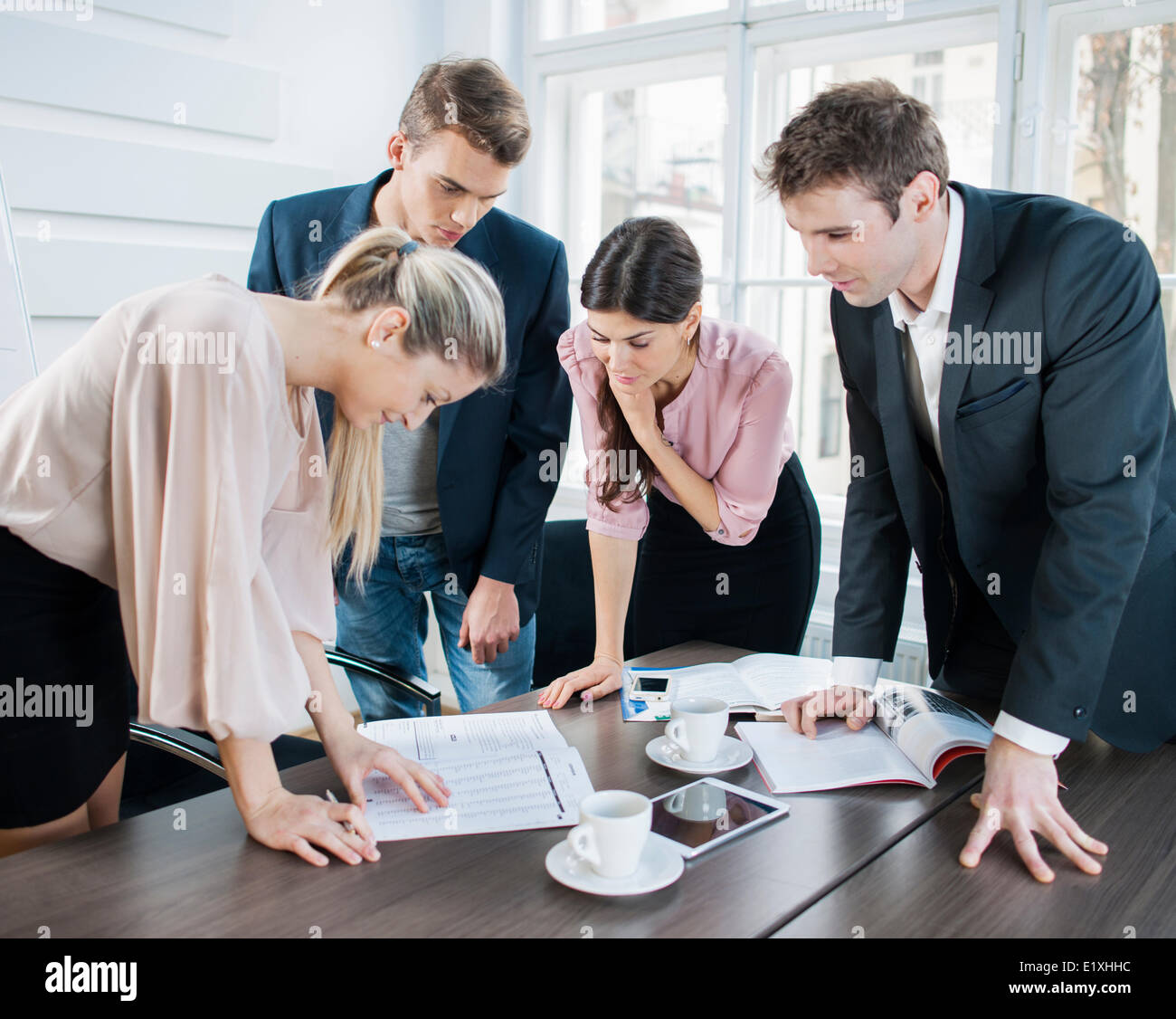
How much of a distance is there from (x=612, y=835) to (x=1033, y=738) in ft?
1.61

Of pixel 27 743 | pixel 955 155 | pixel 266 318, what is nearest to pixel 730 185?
pixel 955 155

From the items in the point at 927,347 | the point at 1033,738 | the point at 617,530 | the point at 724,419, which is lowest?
the point at 1033,738

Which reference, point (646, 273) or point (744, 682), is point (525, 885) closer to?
point (744, 682)

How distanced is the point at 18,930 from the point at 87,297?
2238 mm

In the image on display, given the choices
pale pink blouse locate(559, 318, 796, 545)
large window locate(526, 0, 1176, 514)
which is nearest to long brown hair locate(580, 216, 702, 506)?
pale pink blouse locate(559, 318, 796, 545)

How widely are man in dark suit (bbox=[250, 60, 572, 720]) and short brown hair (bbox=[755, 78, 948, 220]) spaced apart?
2.32ft

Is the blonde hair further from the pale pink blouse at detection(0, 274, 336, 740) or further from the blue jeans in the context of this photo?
the blue jeans

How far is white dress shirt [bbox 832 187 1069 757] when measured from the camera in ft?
4.61

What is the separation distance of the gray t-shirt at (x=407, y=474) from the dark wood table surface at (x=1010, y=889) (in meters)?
1.21

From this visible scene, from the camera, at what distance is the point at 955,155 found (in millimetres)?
3076

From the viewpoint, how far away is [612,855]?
3.32 feet

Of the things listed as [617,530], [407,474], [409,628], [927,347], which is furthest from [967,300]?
[409,628]
